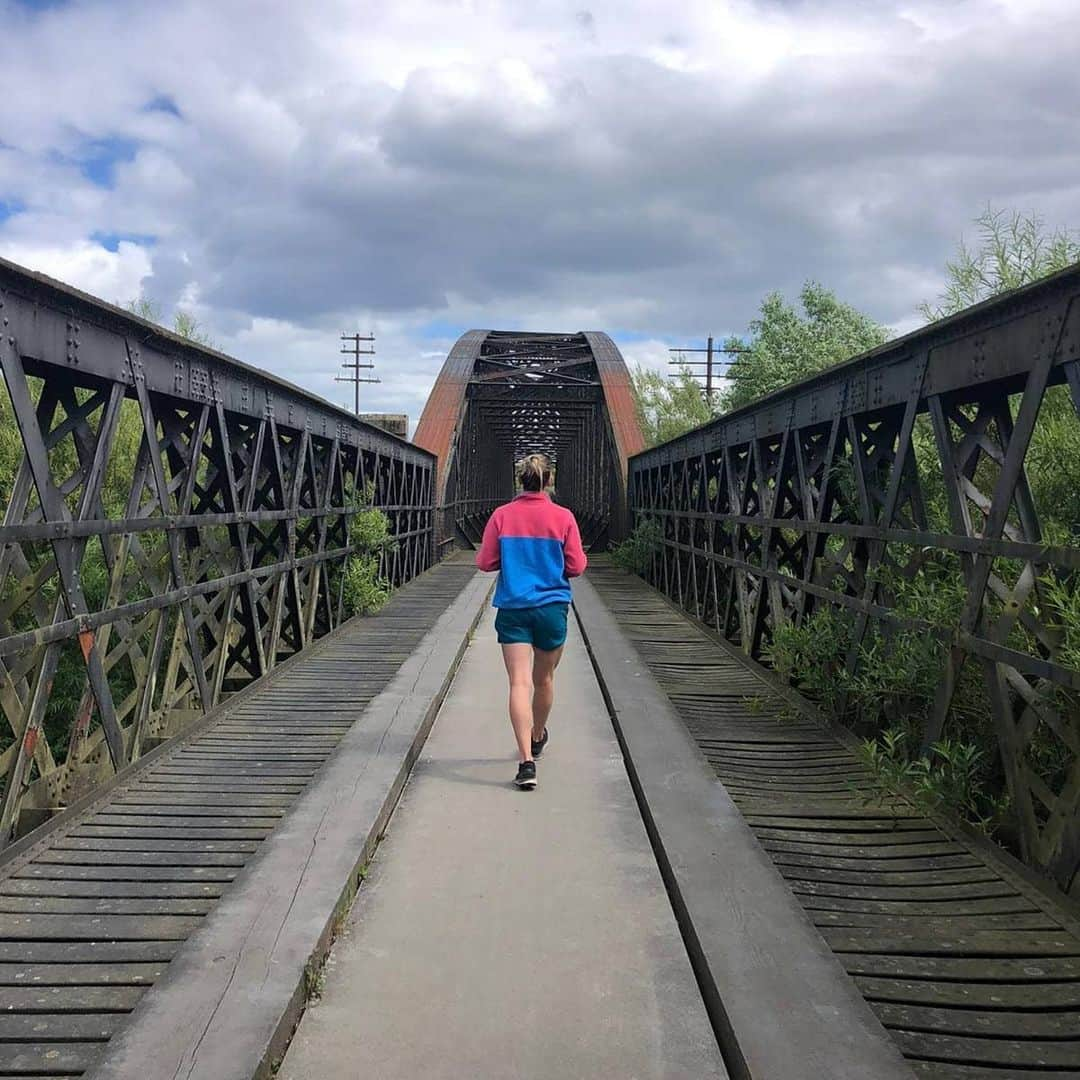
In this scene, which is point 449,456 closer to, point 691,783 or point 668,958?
point 691,783

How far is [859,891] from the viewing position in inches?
135

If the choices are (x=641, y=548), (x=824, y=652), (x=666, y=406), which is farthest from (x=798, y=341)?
(x=824, y=652)

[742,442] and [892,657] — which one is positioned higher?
[742,442]

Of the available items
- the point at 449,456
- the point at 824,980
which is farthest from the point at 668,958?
the point at 449,456

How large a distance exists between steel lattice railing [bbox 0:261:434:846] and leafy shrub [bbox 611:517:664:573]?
19.3 ft

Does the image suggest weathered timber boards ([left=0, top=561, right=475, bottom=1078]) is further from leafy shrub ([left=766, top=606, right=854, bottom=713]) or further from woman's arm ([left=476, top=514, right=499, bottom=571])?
leafy shrub ([left=766, top=606, right=854, bottom=713])

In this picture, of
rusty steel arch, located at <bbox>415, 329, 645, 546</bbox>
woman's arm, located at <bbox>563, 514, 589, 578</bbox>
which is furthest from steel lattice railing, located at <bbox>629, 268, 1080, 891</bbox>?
rusty steel arch, located at <bbox>415, 329, 645, 546</bbox>

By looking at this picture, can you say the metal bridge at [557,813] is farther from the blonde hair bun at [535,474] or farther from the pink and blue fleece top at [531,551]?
the blonde hair bun at [535,474]

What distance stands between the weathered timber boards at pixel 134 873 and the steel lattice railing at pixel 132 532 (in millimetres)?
312

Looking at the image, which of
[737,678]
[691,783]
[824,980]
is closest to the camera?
[824,980]

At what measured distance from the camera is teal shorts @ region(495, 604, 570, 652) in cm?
476

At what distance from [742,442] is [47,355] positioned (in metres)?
6.22

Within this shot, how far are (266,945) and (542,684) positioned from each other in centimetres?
228

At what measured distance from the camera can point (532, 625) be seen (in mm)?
4781
